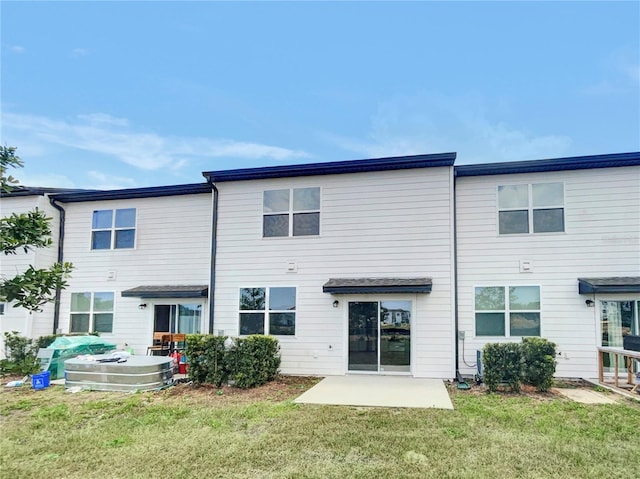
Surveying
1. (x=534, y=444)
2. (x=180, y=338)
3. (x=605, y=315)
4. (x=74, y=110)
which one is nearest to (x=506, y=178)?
(x=605, y=315)

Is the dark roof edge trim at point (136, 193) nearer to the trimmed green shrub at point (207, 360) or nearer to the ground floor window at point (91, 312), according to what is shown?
the ground floor window at point (91, 312)

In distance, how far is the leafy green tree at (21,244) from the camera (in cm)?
570

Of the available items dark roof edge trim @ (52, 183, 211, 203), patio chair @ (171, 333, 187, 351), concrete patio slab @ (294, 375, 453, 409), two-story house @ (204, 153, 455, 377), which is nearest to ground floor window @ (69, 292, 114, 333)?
patio chair @ (171, 333, 187, 351)

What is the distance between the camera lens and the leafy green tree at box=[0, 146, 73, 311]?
570 centimetres

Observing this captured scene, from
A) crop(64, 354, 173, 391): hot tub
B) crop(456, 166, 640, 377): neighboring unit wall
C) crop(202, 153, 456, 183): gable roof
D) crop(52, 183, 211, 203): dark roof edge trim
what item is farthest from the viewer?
crop(52, 183, 211, 203): dark roof edge trim

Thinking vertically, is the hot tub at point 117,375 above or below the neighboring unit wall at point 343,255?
below

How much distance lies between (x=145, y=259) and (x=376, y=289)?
288 inches

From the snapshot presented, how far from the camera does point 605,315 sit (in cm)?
1025

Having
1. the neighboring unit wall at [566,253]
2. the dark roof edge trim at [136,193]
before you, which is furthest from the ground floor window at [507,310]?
the dark roof edge trim at [136,193]

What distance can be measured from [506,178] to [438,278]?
126 inches

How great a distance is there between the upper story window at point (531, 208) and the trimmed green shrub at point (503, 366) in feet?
11.2

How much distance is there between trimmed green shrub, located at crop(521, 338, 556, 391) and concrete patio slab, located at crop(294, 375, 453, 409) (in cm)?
174

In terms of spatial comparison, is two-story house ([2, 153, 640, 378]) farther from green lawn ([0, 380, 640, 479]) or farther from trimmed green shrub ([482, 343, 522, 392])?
green lawn ([0, 380, 640, 479])

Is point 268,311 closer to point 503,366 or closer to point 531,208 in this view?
point 503,366
